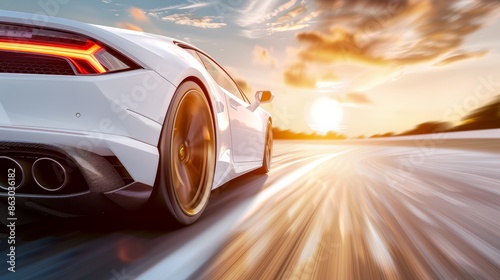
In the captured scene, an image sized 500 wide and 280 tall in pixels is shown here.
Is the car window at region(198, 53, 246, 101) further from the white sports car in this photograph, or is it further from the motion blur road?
the white sports car

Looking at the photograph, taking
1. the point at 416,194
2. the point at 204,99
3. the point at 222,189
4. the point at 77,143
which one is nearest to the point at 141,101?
the point at 77,143

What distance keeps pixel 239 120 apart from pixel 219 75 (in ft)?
1.57

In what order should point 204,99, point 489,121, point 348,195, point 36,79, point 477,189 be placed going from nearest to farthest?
1. point 36,79
2. point 204,99
3. point 348,195
4. point 477,189
5. point 489,121

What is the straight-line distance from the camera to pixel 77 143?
2.54 metres

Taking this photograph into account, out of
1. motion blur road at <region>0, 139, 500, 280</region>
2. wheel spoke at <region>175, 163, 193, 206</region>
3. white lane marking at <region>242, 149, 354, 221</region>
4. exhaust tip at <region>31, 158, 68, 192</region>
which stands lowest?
motion blur road at <region>0, 139, 500, 280</region>

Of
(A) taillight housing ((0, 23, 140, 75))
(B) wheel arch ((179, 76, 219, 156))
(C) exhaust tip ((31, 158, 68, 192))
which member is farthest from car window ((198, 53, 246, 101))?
(C) exhaust tip ((31, 158, 68, 192))

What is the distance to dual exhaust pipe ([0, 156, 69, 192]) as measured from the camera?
8.37 ft

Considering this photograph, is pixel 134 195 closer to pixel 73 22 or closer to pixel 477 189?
pixel 73 22

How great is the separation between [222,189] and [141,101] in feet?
9.42

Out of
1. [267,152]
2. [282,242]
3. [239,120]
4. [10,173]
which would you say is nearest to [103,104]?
[10,173]

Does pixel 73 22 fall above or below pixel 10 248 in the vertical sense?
above

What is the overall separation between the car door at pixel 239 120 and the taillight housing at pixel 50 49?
1674 millimetres

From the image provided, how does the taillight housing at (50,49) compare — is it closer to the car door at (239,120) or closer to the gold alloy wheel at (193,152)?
the gold alloy wheel at (193,152)

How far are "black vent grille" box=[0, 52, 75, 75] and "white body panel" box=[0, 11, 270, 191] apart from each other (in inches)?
1.9
